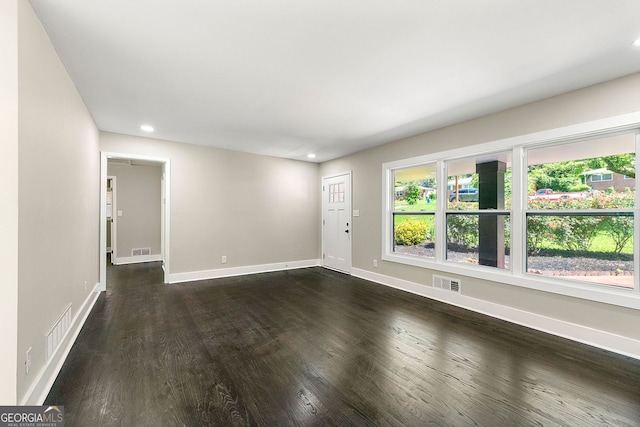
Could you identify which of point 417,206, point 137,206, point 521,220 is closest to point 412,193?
point 417,206

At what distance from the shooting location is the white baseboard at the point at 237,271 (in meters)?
4.60

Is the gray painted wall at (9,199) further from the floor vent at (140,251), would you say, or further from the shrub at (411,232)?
the floor vent at (140,251)

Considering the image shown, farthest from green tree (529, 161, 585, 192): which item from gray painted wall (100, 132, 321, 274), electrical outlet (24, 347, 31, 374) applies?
electrical outlet (24, 347, 31, 374)

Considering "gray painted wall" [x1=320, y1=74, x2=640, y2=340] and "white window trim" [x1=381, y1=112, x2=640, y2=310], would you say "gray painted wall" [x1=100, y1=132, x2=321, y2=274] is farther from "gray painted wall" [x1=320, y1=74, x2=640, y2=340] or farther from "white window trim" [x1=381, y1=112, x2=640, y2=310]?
"white window trim" [x1=381, y1=112, x2=640, y2=310]

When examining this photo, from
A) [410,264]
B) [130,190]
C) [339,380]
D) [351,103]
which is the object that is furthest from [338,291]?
[130,190]

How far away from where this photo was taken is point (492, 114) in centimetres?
317

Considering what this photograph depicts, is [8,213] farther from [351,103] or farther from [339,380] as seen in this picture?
[351,103]

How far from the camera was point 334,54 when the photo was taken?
2.05 m

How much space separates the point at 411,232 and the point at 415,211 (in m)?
0.36

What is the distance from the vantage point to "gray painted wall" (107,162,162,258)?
21.1 feet

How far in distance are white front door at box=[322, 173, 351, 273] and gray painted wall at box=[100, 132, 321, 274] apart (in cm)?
28

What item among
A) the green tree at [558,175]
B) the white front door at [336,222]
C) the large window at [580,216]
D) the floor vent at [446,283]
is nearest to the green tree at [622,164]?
the large window at [580,216]

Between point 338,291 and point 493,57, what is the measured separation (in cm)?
340

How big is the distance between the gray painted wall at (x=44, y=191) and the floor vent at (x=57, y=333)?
0.22 ft
